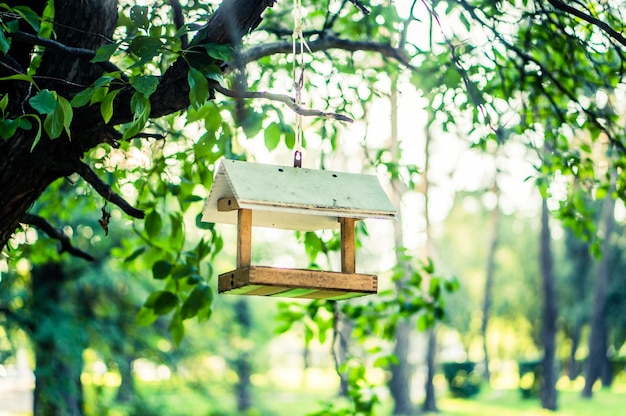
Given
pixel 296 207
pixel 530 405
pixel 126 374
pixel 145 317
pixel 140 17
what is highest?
pixel 140 17

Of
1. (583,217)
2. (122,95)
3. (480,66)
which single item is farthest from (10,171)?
(583,217)

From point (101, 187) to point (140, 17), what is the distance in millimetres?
852

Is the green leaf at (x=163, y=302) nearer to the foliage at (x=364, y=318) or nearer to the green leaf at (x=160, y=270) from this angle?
the green leaf at (x=160, y=270)

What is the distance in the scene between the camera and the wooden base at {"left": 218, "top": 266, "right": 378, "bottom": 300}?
8.73 feet

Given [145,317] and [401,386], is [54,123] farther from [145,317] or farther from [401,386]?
[401,386]

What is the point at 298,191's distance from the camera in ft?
9.20

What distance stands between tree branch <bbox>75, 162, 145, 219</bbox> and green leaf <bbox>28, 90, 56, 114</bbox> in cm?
95

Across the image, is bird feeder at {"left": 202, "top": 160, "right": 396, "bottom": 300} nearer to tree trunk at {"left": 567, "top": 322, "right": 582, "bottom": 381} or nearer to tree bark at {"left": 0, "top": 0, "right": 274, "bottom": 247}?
tree bark at {"left": 0, "top": 0, "right": 274, "bottom": 247}

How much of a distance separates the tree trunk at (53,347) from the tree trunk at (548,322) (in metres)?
13.4

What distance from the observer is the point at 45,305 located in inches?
398

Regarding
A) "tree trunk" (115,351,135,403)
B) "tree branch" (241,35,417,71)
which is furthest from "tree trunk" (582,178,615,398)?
"tree branch" (241,35,417,71)

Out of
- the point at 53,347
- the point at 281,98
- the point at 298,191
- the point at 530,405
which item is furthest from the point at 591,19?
the point at 530,405

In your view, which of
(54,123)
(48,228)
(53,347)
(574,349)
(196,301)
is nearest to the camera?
(54,123)

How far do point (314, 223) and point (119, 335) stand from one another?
8364mm
